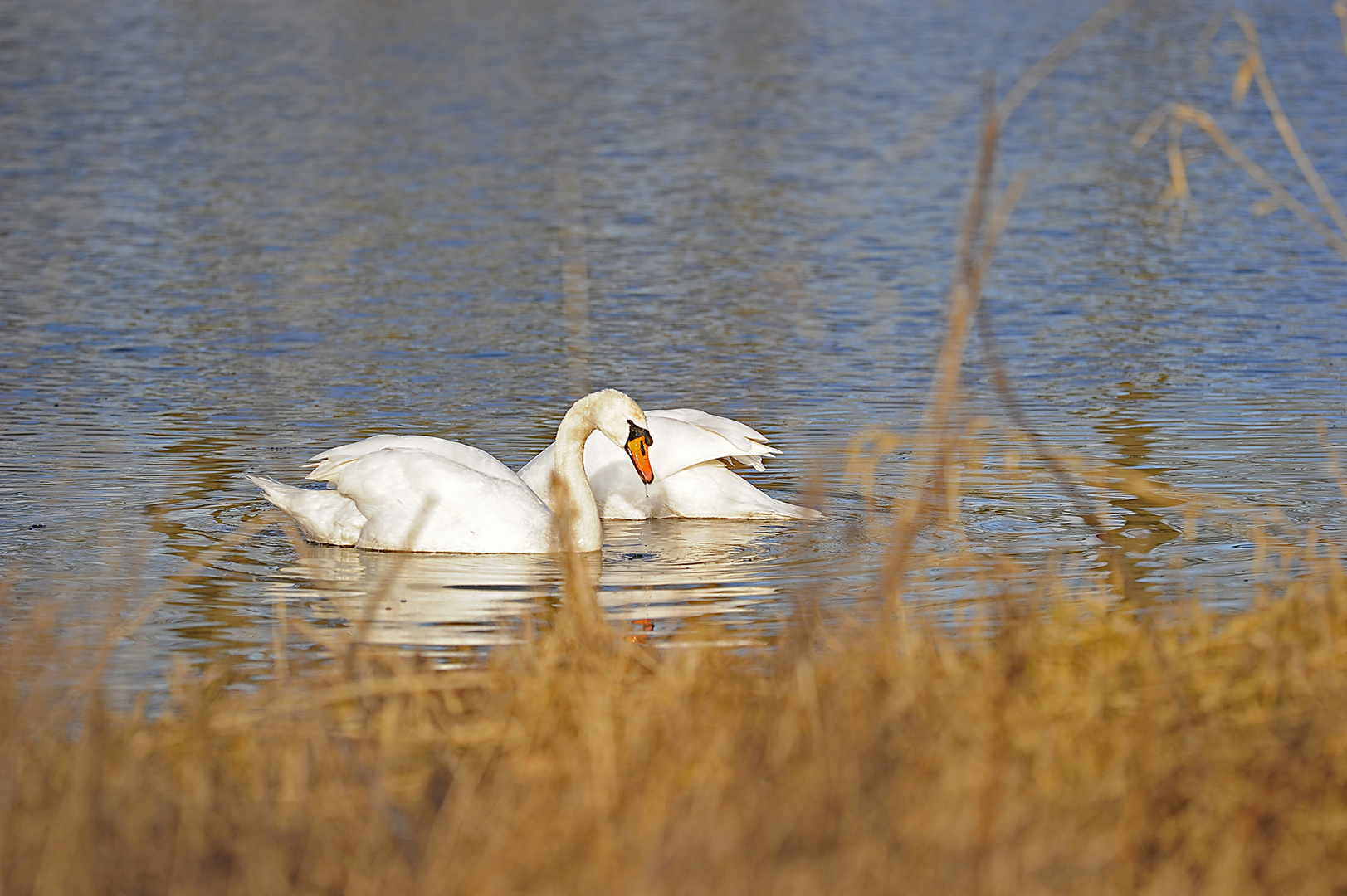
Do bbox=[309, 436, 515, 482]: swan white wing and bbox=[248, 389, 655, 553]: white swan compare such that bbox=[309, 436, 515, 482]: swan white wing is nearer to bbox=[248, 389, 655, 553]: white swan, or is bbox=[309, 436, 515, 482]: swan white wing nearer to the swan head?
bbox=[248, 389, 655, 553]: white swan

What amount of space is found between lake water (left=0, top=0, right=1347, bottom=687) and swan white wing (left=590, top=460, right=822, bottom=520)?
0.44 feet

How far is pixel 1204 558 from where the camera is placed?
25.0 ft

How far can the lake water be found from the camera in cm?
771

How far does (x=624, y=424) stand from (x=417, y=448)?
35.8 inches

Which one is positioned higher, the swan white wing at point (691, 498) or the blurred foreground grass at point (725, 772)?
the blurred foreground grass at point (725, 772)

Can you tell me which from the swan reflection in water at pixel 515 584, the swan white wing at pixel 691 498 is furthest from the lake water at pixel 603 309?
the swan white wing at pixel 691 498

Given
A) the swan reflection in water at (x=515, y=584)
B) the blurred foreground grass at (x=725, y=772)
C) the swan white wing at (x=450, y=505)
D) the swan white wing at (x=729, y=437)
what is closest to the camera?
the blurred foreground grass at (x=725, y=772)

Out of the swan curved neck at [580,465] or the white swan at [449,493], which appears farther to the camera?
the swan curved neck at [580,465]

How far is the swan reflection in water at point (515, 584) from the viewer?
6.83m

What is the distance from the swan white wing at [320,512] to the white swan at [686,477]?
2.92 feet

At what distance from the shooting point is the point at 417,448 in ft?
27.2

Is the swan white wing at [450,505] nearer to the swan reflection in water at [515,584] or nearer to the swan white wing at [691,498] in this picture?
the swan reflection in water at [515,584]

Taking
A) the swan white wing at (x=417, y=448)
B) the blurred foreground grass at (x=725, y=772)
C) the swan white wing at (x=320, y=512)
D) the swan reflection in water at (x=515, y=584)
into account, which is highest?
the swan white wing at (x=417, y=448)

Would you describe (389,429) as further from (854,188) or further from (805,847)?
(854,188)
